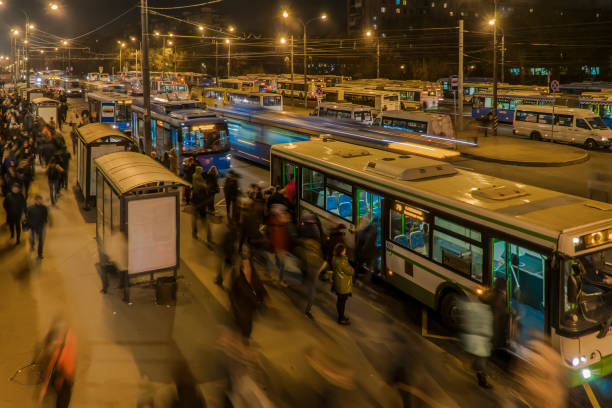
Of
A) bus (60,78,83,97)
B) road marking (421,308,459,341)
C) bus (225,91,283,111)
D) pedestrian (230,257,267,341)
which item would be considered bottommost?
road marking (421,308,459,341)

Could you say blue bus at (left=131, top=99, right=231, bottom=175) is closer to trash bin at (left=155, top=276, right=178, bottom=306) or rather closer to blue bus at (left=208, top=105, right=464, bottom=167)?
blue bus at (left=208, top=105, right=464, bottom=167)

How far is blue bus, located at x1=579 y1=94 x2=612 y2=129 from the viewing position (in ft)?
115

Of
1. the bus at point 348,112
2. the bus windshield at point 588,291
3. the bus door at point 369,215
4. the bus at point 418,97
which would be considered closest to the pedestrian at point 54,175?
the bus door at point 369,215

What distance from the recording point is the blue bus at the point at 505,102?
40.1 metres

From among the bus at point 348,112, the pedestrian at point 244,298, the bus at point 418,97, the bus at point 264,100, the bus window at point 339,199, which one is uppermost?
the bus at point 418,97

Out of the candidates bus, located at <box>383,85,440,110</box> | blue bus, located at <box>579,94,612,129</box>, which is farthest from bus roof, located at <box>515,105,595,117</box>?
bus, located at <box>383,85,440,110</box>

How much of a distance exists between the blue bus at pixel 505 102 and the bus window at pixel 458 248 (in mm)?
31241

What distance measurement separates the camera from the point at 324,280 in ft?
38.5

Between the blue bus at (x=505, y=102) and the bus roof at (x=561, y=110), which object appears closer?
the bus roof at (x=561, y=110)

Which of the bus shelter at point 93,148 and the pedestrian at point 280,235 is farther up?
the bus shelter at point 93,148

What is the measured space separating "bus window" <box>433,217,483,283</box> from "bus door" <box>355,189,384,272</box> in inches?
62.9

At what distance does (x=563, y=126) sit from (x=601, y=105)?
4.92m

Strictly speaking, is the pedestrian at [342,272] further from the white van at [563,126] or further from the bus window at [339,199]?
the white van at [563,126]

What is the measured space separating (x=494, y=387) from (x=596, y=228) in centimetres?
247
